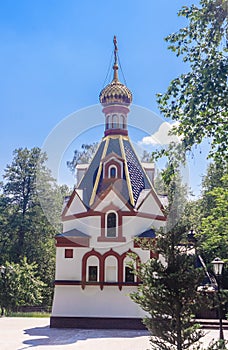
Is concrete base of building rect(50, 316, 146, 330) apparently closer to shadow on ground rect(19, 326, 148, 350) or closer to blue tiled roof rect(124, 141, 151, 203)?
shadow on ground rect(19, 326, 148, 350)

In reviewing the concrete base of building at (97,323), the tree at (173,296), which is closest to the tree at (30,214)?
the concrete base of building at (97,323)

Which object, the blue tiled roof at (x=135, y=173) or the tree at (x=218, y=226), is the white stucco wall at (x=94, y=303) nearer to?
the blue tiled roof at (x=135, y=173)

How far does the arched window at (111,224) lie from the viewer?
16136mm

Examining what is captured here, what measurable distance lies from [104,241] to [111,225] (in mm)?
756

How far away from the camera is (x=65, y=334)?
1362cm

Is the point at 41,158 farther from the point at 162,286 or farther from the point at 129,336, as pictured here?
the point at 162,286

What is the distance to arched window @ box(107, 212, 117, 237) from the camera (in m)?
16.1

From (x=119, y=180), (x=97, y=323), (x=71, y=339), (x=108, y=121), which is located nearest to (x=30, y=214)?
(x=108, y=121)

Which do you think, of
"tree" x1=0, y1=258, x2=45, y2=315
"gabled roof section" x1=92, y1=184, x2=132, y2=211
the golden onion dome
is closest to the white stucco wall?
"gabled roof section" x1=92, y1=184, x2=132, y2=211

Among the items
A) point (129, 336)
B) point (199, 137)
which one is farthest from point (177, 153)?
point (129, 336)

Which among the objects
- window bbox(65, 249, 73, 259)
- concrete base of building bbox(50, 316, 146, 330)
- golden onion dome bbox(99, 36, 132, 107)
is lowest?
concrete base of building bbox(50, 316, 146, 330)

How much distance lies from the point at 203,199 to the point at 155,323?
23.8m

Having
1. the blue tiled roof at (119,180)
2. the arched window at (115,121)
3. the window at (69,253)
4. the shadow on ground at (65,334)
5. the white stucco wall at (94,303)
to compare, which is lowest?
the shadow on ground at (65,334)

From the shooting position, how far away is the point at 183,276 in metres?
6.91
